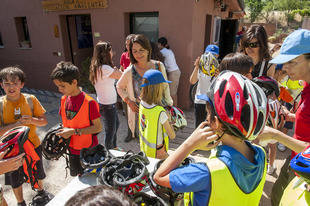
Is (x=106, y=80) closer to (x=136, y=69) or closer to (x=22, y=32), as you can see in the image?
(x=136, y=69)

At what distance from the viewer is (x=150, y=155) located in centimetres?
228

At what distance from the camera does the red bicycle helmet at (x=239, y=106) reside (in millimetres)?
1047

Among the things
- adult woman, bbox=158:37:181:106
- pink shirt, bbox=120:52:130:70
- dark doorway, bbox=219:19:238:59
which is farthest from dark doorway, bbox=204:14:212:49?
dark doorway, bbox=219:19:238:59

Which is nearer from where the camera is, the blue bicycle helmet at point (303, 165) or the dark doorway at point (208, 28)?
the blue bicycle helmet at point (303, 165)

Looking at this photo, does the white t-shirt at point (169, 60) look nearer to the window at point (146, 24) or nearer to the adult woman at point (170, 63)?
the adult woman at point (170, 63)

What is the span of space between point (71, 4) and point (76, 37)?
1412 mm

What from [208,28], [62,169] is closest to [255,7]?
[208,28]

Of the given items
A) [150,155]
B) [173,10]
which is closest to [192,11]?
[173,10]

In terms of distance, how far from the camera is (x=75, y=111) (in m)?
2.32

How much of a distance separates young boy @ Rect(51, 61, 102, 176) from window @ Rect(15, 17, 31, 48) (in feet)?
24.5

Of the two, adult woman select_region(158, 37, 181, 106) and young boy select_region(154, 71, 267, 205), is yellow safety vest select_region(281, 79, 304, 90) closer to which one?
young boy select_region(154, 71, 267, 205)

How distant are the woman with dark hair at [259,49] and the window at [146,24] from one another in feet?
12.4

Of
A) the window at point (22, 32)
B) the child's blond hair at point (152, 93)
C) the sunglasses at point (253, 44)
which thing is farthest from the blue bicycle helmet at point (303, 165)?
the window at point (22, 32)

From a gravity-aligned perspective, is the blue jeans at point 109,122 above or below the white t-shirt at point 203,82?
below
